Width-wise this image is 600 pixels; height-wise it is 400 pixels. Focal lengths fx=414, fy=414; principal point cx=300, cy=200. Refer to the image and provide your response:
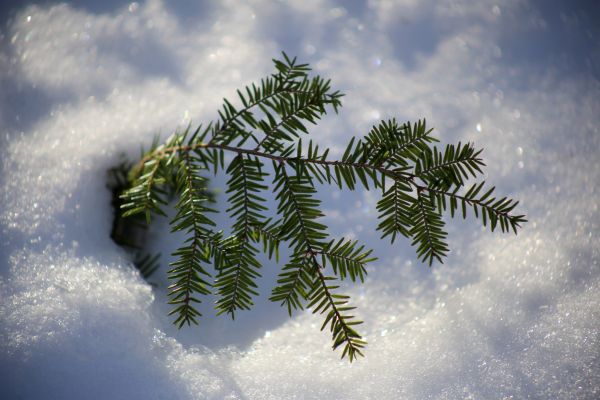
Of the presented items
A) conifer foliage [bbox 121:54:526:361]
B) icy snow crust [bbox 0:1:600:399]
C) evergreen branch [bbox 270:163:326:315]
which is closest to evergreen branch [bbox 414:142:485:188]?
conifer foliage [bbox 121:54:526:361]

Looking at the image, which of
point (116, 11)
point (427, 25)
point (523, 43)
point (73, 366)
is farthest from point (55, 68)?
point (523, 43)

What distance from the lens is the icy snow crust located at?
0.98 meters

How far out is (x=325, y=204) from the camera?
4.50ft

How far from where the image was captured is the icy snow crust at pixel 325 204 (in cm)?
98

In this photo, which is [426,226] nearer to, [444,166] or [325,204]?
[444,166]

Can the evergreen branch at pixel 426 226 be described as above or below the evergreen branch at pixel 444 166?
below

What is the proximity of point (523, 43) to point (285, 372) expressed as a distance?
1.52 metres

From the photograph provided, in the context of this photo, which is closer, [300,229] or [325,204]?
[300,229]

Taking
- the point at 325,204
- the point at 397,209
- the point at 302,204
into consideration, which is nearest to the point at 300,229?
the point at 302,204

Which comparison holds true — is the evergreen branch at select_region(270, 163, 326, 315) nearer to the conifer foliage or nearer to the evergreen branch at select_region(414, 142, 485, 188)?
the conifer foliage

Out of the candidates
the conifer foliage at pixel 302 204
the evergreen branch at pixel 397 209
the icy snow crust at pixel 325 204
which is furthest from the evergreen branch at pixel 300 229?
the icy snow crust at pixel 325 204

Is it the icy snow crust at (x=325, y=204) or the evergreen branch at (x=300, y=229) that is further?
the icy snow crust at (x=325, y=204)

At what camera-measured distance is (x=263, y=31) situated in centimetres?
160

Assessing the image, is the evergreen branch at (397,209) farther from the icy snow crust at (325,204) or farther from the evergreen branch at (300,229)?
the icy snow crust at (325,204)
